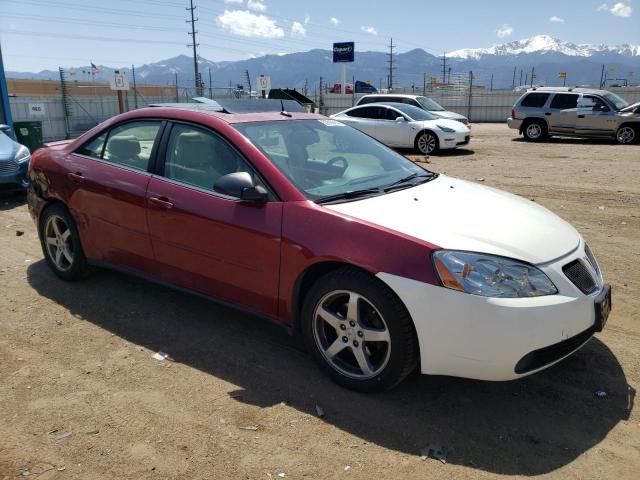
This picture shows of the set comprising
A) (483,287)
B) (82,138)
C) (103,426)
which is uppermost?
(82,138)

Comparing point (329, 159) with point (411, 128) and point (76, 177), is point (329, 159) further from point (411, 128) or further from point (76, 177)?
point (411, 128)

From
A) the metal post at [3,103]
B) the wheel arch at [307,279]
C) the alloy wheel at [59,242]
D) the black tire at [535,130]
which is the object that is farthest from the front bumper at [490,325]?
the black tire at [535,130]

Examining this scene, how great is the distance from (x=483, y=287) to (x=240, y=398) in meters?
1.55

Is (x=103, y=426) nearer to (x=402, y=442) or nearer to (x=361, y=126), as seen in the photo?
(x=402, y=442)

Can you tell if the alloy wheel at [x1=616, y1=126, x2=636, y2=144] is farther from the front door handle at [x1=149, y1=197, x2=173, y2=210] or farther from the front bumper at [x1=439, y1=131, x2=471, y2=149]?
the front door handle at [x1=149, y1=197, x2=173, y2=210]

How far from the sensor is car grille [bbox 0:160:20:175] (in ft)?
29.0

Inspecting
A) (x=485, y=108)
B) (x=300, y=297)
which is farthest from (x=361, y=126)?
(x=485, y=108)

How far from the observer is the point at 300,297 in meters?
3.46

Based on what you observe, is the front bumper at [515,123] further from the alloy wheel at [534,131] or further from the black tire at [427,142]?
the black tire at [427,142]

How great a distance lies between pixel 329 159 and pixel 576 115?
16.6 metres

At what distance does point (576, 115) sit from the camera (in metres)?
18.0

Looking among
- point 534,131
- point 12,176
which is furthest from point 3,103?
point 534,131

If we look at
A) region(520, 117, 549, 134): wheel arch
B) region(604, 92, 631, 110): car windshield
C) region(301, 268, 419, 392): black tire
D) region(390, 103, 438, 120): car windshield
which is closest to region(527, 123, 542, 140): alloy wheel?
region(520, 117, 549, 134): wheel arch

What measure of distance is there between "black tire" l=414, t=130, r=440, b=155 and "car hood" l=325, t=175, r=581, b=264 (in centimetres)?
1176
